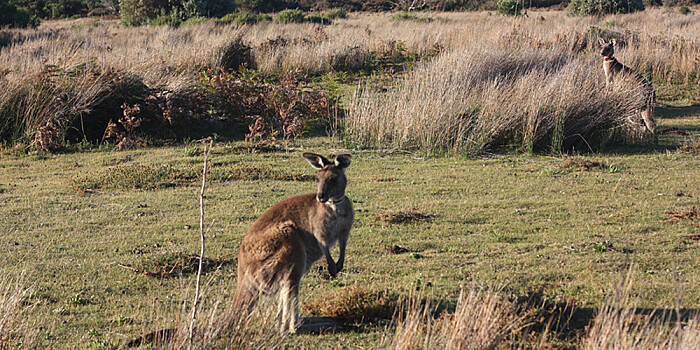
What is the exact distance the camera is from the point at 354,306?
19.1 ft

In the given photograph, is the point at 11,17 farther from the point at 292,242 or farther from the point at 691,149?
the point at 292,242

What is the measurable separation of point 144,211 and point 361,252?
341cm

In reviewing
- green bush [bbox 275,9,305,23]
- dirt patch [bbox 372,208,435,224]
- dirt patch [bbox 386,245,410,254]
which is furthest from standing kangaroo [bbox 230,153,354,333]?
green bush [bbox 275,9,305,23]

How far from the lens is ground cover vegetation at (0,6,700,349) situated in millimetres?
5477

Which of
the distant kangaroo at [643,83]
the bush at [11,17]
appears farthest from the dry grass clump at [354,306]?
the bush at [11,17]

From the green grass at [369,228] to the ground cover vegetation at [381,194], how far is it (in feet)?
0.13

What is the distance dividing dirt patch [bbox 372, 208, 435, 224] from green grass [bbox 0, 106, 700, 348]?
0.08 ft

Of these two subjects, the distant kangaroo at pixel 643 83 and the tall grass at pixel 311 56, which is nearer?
the distant kangaroo at pixel 643 83

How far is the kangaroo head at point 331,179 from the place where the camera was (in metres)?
5.29

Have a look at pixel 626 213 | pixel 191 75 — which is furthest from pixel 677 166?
pixel 191 75

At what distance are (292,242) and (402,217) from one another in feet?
12.8

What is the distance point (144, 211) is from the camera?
9492 mm

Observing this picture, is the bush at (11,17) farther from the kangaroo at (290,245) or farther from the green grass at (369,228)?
the kangaroo at (290,245)

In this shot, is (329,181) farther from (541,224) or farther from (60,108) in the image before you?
(60,108)
